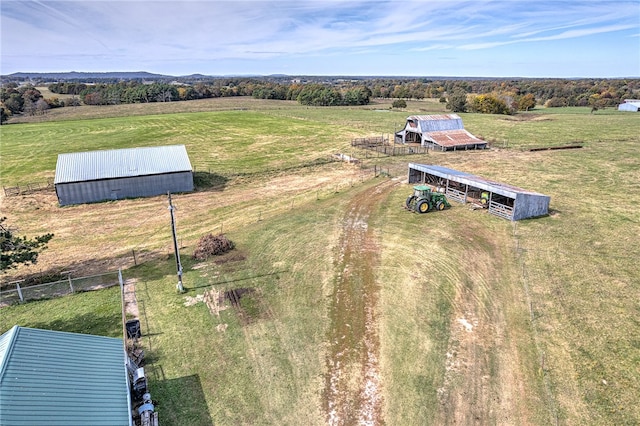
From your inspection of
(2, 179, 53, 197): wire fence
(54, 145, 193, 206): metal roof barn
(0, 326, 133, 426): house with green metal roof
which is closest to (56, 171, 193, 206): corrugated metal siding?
(54, 145, 193, 206): metal roof barn

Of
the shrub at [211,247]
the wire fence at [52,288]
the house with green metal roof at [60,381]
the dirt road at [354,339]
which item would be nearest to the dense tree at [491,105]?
the dirt road at [354,339]

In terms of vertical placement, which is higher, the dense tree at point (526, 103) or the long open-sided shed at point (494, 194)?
the dense tree at point (526, 103)

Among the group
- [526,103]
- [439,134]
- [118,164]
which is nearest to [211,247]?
[118,164]

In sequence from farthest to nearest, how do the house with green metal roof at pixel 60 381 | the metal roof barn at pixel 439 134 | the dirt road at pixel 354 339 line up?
the metal roof barn at pixel 439 134, the dirt road at pixel 354 339, the house with green metal roof at pixel 60 381

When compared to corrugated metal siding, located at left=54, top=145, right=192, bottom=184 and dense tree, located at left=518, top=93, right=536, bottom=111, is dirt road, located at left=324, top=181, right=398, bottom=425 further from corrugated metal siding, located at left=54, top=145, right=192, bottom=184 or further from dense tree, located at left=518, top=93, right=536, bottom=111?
dense tree, located at left=518, top=93, right=536, bottom=111

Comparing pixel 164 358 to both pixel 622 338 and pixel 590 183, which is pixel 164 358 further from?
pixel 590 183

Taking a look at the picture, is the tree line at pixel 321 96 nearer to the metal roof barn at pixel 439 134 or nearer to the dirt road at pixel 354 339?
the metal roof barn at pixel 439 134
